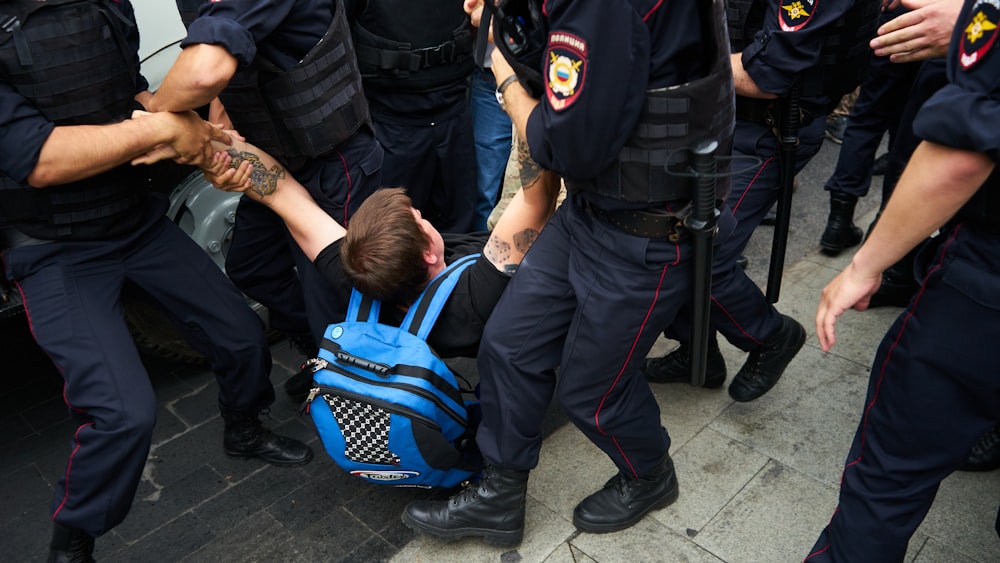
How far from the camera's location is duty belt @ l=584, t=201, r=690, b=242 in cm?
217

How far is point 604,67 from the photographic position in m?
1.88

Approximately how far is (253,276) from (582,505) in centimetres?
156

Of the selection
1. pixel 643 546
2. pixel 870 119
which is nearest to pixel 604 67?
pixel 643 546

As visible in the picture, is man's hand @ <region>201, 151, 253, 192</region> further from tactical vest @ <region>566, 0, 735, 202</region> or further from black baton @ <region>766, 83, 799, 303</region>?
black baton @ <region>766, 83, 799, 303</region>

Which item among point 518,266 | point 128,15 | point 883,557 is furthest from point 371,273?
point 883,557

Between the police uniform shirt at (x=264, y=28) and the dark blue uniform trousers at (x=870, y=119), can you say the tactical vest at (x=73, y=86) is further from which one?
the dark blue uniform trousers at (x=870, y=119)

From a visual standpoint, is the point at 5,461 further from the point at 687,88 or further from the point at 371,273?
the point at 687,88

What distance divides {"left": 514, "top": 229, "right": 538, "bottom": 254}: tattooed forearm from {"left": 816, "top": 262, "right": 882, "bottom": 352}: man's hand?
88cm

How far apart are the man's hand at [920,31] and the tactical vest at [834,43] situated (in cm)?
34

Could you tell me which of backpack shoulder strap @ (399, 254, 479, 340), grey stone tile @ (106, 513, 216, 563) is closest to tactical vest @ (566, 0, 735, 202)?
backpack shoulder strap @ (399, 254, 479, 340)

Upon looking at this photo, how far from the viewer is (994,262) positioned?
176 cm

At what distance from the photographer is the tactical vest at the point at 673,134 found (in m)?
2.00

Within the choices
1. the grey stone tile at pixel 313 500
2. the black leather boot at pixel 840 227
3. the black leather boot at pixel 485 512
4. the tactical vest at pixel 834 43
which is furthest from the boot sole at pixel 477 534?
the black leather boot at pixel 840 227

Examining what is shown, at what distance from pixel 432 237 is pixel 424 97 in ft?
4.57
